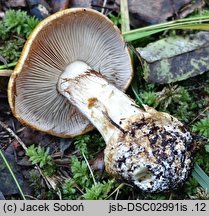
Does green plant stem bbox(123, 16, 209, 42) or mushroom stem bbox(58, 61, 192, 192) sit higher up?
green plant stem bbox(123, 16, 209, 42)

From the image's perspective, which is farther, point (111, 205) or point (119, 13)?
point (119, 13)

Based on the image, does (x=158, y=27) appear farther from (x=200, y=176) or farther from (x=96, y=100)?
(x=200, y=176)

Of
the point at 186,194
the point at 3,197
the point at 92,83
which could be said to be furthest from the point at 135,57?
the point at 3,197

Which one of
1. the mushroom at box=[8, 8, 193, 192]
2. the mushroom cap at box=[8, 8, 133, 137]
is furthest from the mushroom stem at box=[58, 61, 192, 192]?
the mushroom cap at box=[8, 8, 133, 137]

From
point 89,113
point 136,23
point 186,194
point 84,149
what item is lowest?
point 186,194

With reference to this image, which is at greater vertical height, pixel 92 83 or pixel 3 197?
pixel 92 83

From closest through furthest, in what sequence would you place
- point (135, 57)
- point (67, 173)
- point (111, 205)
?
1. point (111, 205)
2. point (67, 173)
3. point (135, 57)

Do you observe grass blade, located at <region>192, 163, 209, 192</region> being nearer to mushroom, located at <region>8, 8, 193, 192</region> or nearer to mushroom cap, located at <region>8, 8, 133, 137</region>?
mushroom, located at <region>8, 8, 193, 192</region>

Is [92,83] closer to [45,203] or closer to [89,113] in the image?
[89,113]
